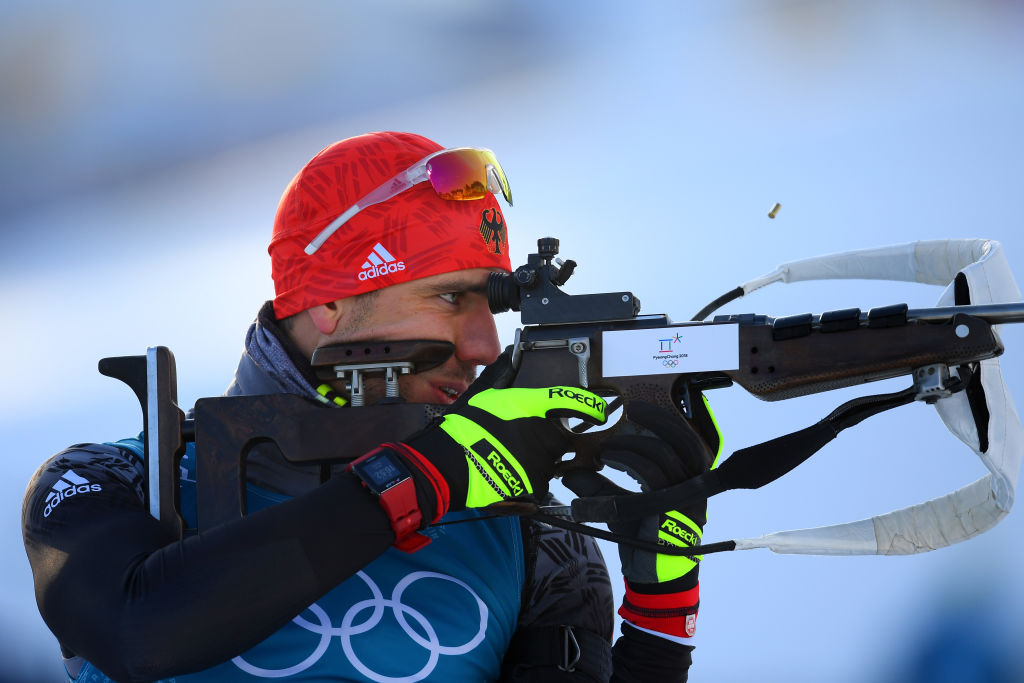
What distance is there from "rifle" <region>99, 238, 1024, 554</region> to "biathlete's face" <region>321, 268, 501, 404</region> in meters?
0.23

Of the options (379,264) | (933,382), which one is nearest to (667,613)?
(933,382)

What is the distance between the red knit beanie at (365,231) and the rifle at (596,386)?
0.36 metres

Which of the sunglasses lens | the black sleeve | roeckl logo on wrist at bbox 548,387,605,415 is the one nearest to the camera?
the black sleeve

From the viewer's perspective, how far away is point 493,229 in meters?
2.65

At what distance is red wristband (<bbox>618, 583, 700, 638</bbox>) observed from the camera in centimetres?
208

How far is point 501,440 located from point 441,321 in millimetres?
564

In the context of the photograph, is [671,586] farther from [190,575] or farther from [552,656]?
[190,575]

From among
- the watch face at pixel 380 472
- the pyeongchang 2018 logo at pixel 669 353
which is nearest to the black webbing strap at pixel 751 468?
the pyeongchang 2018 logo at pixel 669 353

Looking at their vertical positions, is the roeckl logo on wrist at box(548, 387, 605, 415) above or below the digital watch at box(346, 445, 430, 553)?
above

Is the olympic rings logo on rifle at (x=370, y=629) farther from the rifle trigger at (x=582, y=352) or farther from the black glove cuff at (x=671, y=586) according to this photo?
the rifle trigger at (x=582, y=352)

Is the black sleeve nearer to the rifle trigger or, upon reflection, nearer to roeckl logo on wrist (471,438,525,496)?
roeckl logo on wrist (471,438,525,496)

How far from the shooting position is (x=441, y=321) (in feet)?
7.98

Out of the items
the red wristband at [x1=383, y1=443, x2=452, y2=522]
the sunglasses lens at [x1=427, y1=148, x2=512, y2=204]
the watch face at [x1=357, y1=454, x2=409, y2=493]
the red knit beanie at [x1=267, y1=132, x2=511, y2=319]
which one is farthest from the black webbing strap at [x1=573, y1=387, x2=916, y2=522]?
the sunglasses lens at [x1=427, y1=148, x2=512, y2=204]

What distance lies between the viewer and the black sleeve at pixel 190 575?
5.53ft
